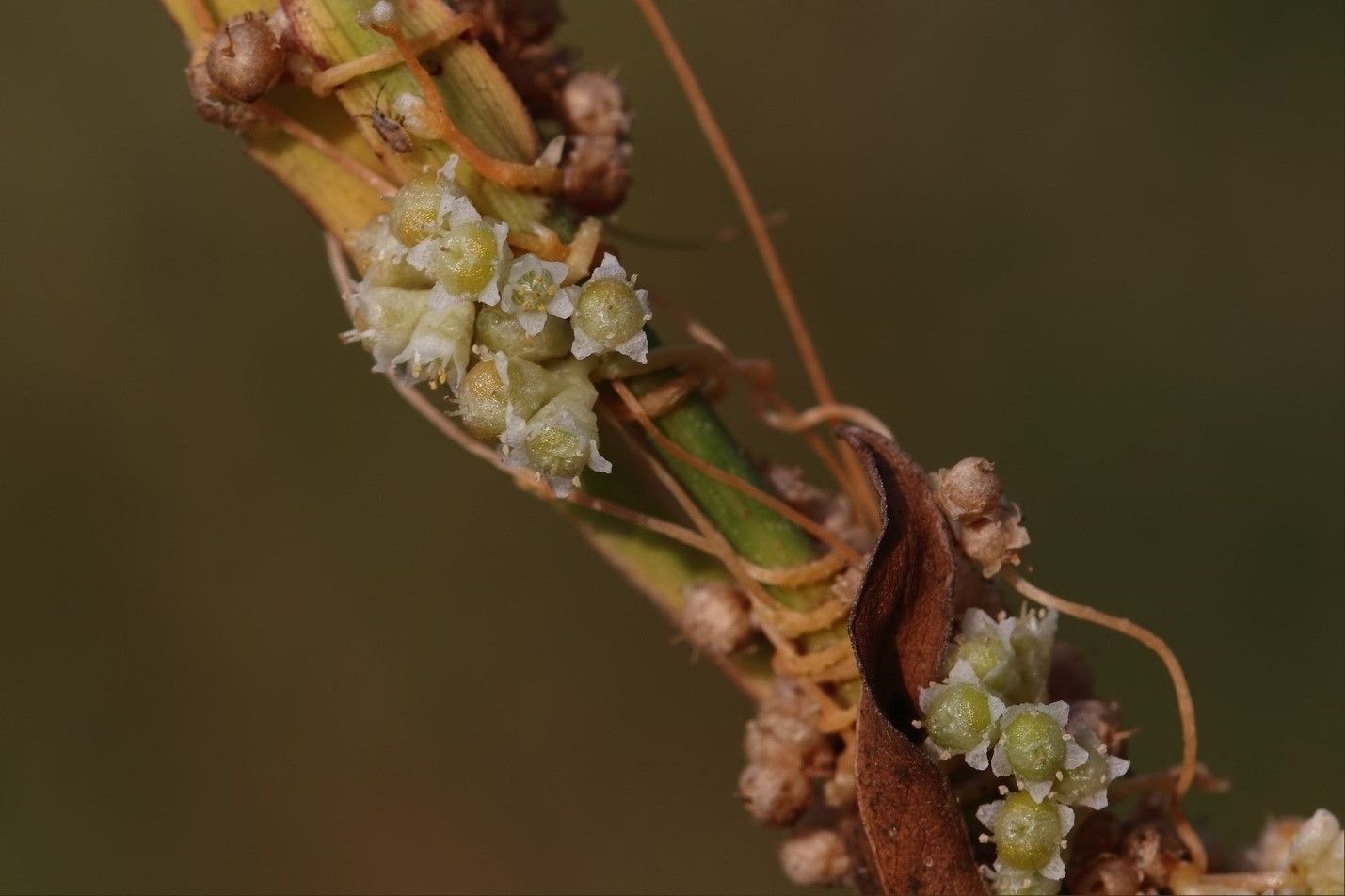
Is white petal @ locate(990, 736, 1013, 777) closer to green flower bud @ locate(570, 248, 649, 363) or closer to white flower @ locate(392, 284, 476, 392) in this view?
green flower bud @ locate(570, 248, 649, 363)

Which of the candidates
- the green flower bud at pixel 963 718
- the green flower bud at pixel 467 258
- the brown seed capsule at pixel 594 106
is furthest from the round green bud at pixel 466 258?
the green flower bud at pixel 963 718

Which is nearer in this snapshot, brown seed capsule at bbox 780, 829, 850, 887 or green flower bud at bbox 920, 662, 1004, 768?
green flower bud at bbox 920, 662, 1004, 768

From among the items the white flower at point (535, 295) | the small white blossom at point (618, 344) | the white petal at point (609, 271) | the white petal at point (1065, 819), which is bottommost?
the white petal at point (1065, 819)

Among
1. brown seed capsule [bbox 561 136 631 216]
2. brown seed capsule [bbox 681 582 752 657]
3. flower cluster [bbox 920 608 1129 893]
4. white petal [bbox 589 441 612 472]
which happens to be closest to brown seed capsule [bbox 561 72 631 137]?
brown seed capsule [bbox 561 136 631 216]

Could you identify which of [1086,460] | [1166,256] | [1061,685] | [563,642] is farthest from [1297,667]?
[1061,685]

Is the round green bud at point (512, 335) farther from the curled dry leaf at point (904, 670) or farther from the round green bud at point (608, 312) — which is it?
the curled dry leaf at point (904, 670)

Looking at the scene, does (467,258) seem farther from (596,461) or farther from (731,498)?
A: (731,498)
